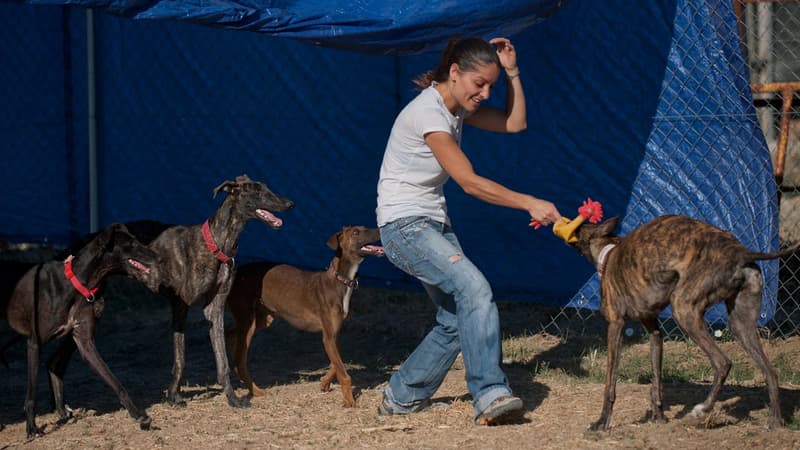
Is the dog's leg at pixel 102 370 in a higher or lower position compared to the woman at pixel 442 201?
lower

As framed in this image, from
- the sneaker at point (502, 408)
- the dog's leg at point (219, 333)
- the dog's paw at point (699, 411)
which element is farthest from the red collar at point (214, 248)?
the dog's paw at point (699, 411)

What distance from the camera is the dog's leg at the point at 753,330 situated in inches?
233

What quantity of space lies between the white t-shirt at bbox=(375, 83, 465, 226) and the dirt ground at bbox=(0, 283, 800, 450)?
1.25 meters

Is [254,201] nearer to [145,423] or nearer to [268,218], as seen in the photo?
[268,218]

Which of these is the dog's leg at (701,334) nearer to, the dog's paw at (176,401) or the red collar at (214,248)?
the red collar at (214,248)

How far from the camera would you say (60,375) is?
7.32 m

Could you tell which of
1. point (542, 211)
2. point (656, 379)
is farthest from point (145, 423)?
point (656, 379)

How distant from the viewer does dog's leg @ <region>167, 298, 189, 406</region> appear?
24.8 ft

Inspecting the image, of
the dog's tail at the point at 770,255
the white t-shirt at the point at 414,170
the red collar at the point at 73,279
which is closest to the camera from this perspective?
the dog's tail at the point at 770,255

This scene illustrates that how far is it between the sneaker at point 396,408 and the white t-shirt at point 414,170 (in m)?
1.20

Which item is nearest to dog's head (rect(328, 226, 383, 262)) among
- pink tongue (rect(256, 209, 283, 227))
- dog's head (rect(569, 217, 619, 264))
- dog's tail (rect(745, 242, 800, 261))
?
pink tongue (rect(256, 209, 283, 227))

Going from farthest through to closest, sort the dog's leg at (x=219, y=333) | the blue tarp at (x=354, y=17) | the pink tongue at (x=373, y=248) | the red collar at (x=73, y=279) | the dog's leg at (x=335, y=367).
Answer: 1. the pink tongue at (x=373, y=248)
2. the dog's leg at (x=219, y=333)
3. the dog's leg at (x=335, y=367)
4. the blue tarp at (x=354, y=17)
5. the red collar at (x=73, y=279)

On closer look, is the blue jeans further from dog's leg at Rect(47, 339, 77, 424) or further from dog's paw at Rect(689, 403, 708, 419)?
dog's leg at Rect(47, 339, 77, 424)

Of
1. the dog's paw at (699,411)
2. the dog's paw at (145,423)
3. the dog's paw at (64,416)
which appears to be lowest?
the dog's paw at (64,416)
